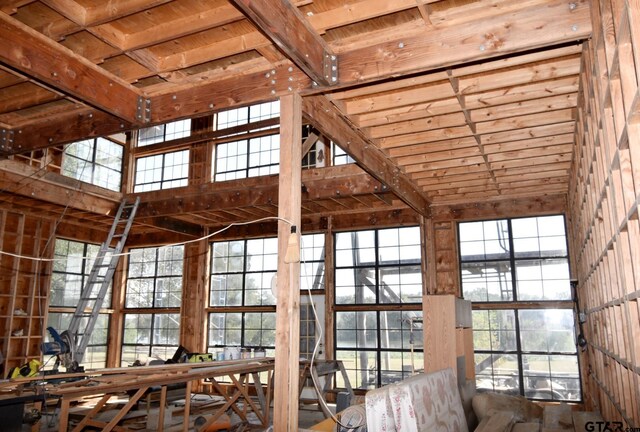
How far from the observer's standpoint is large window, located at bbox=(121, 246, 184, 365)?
37.6ft

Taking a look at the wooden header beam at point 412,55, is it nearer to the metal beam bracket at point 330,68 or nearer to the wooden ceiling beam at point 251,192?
the metal beam bracket at point 330,68

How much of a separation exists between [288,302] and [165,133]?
33.5 ft

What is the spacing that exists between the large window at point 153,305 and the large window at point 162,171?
1.54 meters

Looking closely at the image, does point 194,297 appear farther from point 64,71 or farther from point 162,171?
point 64,71

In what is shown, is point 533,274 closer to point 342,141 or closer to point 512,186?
point 512,186

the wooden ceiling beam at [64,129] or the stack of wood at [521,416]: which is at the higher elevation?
the wooden ceiling beam at [64,129]

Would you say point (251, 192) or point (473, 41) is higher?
point (251, 192)

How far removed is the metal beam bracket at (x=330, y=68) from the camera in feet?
12.0

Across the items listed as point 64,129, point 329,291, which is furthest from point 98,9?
point 329,291

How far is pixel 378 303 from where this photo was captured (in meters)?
9.59

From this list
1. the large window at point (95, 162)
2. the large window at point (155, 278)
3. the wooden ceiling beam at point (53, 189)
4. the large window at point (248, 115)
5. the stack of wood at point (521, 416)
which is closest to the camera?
the stack of wood at point (521, 416)

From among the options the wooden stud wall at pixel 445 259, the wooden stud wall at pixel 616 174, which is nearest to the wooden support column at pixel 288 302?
the wooden stud wall at pixel 616 174

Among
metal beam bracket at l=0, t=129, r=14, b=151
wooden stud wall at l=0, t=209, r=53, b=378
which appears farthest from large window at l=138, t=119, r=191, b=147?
metal beam bracket at l=0, t=129, r=14, b=151

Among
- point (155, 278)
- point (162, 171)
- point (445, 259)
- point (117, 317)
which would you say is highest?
point (162, 171)
